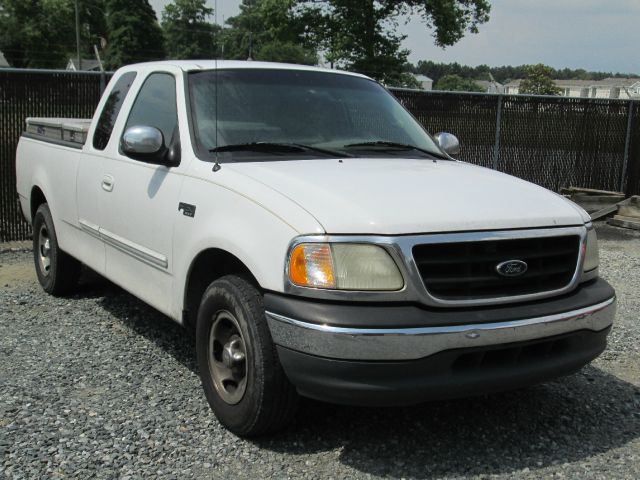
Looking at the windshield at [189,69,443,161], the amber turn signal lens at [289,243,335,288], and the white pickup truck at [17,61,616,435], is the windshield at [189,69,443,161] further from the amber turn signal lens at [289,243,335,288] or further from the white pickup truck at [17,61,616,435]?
the amber turn signal lens at [289,243,335,288]

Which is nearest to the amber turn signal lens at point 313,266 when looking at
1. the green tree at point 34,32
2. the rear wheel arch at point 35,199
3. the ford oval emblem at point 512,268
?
the ford oval emblem at point 512,268

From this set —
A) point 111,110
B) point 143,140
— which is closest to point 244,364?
point 143,140

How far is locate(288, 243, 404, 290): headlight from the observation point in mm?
3066

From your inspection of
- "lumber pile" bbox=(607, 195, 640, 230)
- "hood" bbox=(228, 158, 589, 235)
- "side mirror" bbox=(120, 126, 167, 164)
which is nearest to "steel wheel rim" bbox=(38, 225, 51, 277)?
"side mirror" bbox=(120, 126, 167, 164)

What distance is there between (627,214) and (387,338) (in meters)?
9.88

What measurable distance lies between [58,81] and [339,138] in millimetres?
5637

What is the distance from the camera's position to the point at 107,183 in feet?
16.0

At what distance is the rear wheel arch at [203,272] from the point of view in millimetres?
3713

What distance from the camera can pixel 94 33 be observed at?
94.0 metres

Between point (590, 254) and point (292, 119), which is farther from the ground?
point (292, 119)

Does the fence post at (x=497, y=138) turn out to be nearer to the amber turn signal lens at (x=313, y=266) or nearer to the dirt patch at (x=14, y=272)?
the dirt patch at (x=14, y=272)

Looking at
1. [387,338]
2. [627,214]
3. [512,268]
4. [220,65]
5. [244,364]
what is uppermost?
[220,65]

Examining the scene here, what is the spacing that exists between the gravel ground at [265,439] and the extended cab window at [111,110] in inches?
57.1

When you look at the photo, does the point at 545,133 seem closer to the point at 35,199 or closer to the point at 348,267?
the point at 35,199
